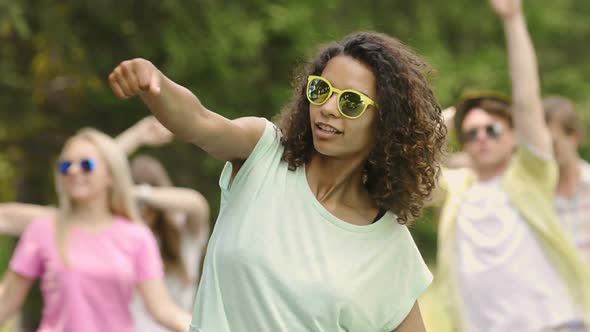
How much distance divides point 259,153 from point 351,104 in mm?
300

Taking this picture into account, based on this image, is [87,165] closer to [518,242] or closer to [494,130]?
[494,130]

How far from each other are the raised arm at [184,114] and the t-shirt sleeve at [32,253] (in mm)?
3234

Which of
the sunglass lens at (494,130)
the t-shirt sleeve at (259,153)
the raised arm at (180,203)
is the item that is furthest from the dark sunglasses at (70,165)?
the t-shirt sleeve at (259,153)

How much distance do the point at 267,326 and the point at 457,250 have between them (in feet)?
11.4

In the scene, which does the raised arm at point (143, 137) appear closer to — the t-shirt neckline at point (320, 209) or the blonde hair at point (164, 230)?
the blonde hair at point (164, 230)

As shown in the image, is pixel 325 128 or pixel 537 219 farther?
pixel 537 219

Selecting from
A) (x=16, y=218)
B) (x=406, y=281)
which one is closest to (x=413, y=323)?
(x=406, y=281)

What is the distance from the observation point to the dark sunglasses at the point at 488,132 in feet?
23.9

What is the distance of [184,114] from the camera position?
142 inches

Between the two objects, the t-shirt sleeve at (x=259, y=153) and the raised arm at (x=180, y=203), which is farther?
the raised arm at (x=180, y=203)

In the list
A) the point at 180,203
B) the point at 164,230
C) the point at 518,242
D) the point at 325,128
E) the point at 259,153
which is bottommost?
the point at 164,230

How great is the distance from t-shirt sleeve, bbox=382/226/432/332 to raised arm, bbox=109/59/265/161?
60 centimetres

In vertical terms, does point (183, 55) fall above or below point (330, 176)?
below

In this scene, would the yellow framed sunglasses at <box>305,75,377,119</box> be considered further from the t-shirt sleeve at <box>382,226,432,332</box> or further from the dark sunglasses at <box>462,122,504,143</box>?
the dark sunglasses at <box>462,122,504,143</box>
